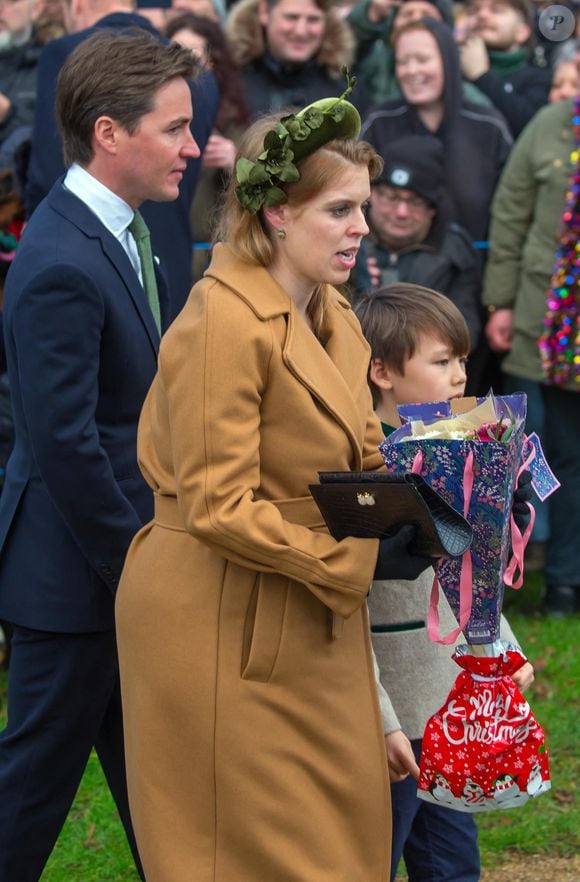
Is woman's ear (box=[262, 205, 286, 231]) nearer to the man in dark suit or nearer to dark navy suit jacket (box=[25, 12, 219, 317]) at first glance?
the man in dark suit

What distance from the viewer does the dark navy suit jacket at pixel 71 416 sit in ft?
11.1

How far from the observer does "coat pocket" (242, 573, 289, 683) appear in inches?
117

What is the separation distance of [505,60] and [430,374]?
492 centimetres

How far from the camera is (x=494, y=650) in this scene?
312 cm

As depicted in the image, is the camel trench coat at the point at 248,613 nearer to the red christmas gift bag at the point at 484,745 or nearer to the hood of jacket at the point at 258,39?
the red christmas gift bag at the point at 484,745

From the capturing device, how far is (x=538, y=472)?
10.3 ft

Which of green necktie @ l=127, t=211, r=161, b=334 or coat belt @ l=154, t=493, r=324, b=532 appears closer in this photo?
coat belt @ l=154, t=493, r=324, b=532

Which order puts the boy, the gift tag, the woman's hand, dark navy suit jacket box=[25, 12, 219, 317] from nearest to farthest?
1. the gift tag
2. the woman's hand
3. the boy
4. dark navy suit jacket box=[25, 12, 219, 317]

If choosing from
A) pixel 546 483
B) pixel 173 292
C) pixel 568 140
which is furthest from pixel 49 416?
pixel 568 140

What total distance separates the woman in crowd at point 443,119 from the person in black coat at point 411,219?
326 mm

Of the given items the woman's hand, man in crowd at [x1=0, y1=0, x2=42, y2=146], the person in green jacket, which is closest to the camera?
the woman's hand

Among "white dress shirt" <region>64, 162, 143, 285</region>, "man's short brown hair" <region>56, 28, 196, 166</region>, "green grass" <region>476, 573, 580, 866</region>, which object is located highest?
"man's short brown hair" <region>56, 28, 196, 166</region>

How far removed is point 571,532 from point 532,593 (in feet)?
1.40

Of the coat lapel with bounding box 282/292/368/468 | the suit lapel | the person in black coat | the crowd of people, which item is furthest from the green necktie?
the person in black coat
